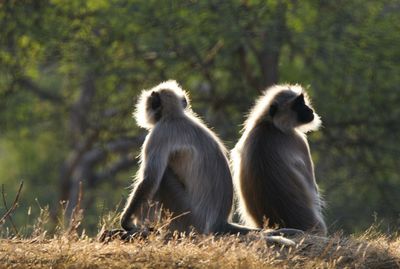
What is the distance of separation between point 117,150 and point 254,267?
32.7ft

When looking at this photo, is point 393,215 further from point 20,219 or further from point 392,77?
point 20,219

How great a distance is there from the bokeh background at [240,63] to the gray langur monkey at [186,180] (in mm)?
5569

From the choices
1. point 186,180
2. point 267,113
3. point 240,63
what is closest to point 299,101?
point 267,113

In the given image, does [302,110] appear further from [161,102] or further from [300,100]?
[161,102]

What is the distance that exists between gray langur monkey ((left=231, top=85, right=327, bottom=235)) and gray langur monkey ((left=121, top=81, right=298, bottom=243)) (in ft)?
1.47

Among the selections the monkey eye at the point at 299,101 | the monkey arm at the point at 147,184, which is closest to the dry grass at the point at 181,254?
the monkey arm at the point at 147,184

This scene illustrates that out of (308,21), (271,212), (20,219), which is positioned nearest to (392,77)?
(308,21)

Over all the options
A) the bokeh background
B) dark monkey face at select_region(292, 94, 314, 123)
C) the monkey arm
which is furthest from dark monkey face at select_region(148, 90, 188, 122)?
the bokeh background

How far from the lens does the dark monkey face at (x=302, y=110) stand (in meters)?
7.07

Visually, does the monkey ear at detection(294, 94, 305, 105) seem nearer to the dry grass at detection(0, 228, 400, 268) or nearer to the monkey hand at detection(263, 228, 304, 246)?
the monkey hand at detection(263, 228, 304, 246)

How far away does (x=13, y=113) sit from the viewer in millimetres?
14008

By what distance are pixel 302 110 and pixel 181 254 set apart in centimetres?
254

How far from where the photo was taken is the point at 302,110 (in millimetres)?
7066

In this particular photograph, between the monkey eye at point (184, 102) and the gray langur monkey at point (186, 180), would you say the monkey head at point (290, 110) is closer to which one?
the monkey eye at point (184, 102)
